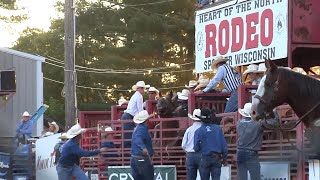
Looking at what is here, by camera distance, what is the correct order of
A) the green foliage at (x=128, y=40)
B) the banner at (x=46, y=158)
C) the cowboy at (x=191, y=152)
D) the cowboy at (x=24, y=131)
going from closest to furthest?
the cowboy at (x=191, y=152) → the banner at (x=46, y=158) → the cowboy at (x=24, y=131) → the green foliage at (x=128, y=40)

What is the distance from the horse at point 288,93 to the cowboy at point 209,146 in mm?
2699

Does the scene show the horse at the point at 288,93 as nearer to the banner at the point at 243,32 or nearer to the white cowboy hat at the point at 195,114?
the white cowboy hat at the point at 195,114

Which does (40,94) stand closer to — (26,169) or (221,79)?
(26,169)

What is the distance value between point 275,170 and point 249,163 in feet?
1.63

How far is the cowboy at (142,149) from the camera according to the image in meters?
16.8

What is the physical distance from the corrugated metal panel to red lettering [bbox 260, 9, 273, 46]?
18732 mm

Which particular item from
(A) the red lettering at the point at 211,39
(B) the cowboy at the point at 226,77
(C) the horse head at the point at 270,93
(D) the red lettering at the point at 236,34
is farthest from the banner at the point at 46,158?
(C) the horse head at the point at 270,93

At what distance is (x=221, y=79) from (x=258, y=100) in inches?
149

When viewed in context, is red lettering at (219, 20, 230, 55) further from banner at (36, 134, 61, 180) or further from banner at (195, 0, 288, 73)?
banner at (36, 134, 61, 180)

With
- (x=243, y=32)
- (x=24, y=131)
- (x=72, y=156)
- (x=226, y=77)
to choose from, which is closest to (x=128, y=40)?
(x=24, y=131)

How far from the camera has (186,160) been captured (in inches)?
641

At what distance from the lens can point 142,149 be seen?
54.6ft

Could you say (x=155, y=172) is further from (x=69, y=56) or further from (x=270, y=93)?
(x=69, y=56)

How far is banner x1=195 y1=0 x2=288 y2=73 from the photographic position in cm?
1606
